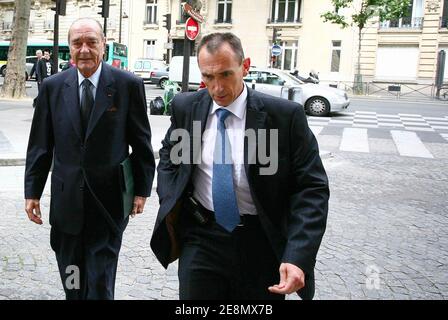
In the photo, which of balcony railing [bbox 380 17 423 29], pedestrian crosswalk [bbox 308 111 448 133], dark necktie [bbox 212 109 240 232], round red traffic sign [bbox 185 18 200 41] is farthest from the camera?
balcony railing [bbox 380 17 423 29]

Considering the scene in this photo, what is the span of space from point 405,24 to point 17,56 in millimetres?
24587

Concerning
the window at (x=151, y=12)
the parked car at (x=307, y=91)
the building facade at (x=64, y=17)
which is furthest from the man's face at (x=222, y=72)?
the window at (x=151, y=12)

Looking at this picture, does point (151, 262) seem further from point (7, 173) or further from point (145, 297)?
point (7, 173)

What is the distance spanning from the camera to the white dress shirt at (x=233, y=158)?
209 cm

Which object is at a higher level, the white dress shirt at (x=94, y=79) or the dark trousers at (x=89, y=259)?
the white dress shirt at (x=94, y=79)

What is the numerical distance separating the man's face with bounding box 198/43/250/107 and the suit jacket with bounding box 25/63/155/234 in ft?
2.68

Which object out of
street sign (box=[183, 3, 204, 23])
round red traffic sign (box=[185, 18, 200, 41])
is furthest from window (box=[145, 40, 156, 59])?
round red traffic sign (box=[185, 18, 200, 41])

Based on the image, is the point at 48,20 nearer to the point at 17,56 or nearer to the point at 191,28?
the point at 17,56

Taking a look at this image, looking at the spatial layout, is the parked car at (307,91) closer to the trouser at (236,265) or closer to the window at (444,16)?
the trouser at (236,265)

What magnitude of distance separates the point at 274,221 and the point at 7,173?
5925 mm

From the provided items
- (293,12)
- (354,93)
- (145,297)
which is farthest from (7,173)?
(293,12)

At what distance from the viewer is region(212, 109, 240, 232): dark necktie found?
6.81 ft

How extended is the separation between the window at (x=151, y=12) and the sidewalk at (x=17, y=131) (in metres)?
26.4

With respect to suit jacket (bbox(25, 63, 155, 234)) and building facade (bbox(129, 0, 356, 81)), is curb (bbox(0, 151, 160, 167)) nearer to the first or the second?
suit jacket (bbox(25, 63, 155, 234))
